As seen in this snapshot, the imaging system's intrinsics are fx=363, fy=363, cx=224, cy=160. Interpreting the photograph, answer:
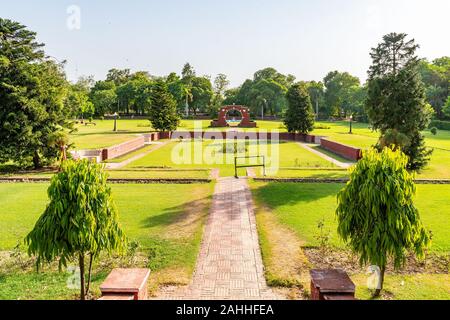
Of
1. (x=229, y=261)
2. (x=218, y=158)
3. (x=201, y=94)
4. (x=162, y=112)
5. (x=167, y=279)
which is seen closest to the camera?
(x=167, y=279)

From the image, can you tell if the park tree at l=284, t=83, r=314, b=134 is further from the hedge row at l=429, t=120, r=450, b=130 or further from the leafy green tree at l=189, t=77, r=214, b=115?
the leafy green tree at l=189, t=77, r=214, b=115

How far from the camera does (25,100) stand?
1972 cm

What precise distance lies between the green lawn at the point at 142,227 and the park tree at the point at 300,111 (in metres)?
25.2

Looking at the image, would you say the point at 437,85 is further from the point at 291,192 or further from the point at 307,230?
the point at 307,230

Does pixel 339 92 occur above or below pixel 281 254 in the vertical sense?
above

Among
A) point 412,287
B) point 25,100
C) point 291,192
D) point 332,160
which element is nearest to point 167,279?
point 412,287

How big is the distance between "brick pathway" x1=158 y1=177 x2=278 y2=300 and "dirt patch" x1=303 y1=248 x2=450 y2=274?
1.41 meters

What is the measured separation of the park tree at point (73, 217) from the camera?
18.9ft

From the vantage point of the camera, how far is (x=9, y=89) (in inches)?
772

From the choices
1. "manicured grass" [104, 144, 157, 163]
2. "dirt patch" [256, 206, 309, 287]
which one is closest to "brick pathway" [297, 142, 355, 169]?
"dirt patch" [256, 206, 309, 287]

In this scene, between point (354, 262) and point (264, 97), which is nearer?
point (354, 262)

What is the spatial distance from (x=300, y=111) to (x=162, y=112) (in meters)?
16.0

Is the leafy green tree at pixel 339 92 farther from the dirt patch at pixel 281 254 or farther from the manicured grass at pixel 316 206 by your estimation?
the dirt patch at pixel 281 254
